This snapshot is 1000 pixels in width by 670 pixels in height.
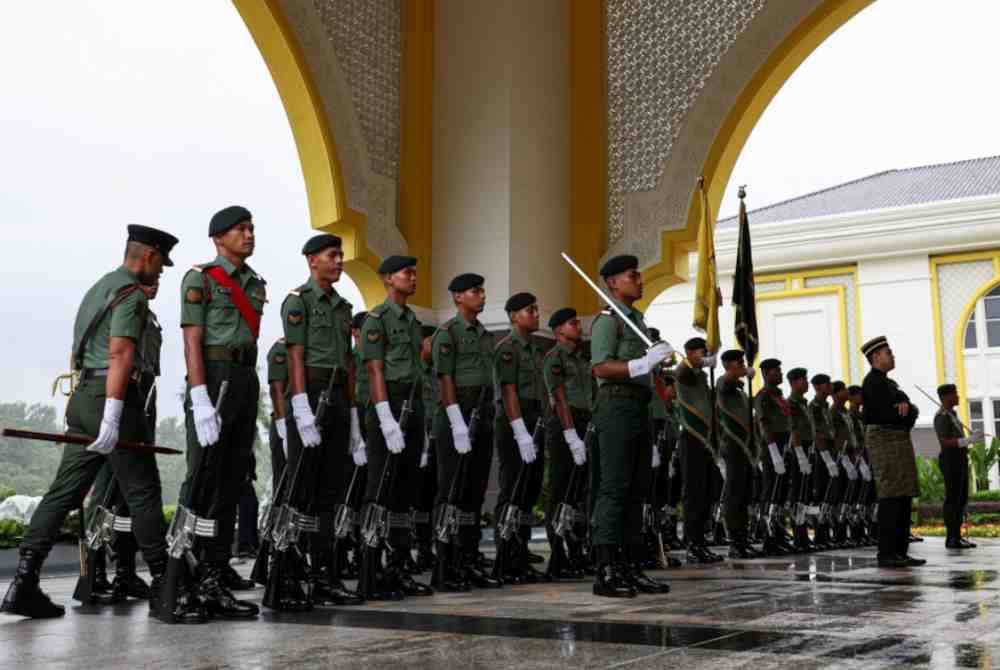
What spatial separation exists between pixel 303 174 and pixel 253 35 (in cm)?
101

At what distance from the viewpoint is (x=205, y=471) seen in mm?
3762

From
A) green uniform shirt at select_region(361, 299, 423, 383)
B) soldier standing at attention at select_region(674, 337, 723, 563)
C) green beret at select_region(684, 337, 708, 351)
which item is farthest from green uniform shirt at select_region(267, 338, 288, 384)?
green beret at select_region(684, 337, 708, 351)

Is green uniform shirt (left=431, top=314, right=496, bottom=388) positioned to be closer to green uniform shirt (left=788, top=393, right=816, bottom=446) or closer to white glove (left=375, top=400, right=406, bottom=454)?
white glove (left=375, top=400, right=406, bottom=454)

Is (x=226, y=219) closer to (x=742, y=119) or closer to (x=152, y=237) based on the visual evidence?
(x=152, y=237)

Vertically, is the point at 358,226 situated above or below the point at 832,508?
above

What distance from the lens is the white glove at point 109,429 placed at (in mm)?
3713

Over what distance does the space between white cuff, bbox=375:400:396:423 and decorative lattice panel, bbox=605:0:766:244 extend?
460 cm

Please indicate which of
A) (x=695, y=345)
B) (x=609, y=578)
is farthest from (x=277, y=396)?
(x=695, y=345)

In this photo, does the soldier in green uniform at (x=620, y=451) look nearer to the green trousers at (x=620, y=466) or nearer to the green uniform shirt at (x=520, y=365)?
the green trousers at (x=620, y=466)

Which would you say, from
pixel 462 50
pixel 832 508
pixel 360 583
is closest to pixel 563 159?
pixel 462 50

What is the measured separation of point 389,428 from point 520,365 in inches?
49.5

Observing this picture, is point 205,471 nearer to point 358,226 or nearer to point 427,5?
point 358,226

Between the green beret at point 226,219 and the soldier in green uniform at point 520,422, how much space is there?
1.72 m

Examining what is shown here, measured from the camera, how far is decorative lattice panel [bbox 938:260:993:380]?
56.2 feet
